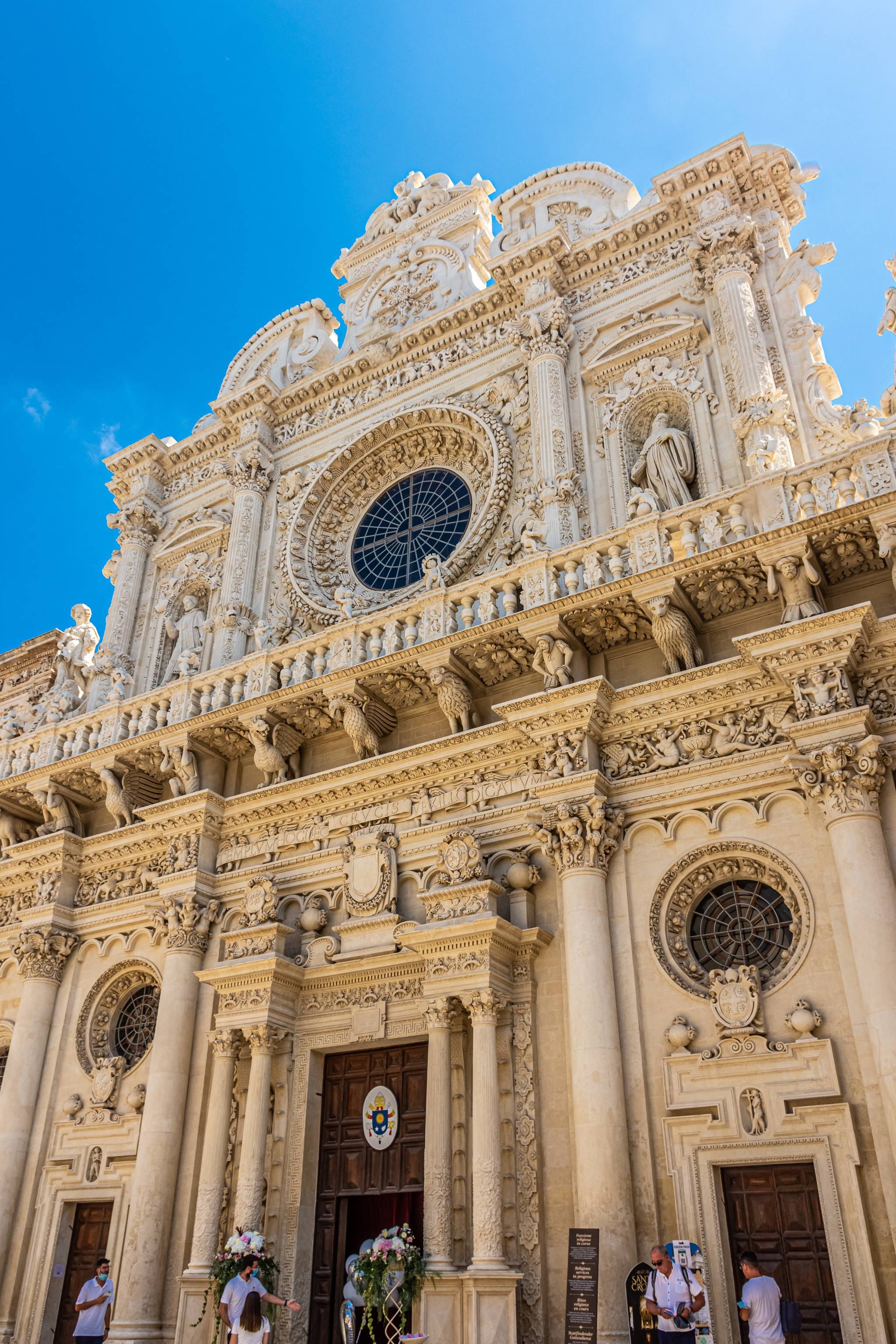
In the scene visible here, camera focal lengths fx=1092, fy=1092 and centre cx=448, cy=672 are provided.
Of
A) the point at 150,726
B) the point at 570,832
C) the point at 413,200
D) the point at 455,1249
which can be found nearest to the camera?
the point at 455,1249

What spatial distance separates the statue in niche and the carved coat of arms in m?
5.50

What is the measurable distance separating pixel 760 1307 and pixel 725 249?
40.8 ft

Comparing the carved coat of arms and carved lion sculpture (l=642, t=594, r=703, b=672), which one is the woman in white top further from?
carved lion sculpture (l=642, t=594, r=703, b=672)

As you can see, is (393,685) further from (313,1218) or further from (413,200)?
(413,200)

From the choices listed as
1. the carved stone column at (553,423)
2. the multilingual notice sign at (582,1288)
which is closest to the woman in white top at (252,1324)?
the multilingual notice sign at (582,1288)

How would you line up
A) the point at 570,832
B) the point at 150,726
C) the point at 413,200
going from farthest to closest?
1. the point at 413,200
2. the point at 150,726
3. the point at 570,832

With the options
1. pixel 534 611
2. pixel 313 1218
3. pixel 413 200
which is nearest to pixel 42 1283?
pixel 313 1218

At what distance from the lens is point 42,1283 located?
13039 millimetres

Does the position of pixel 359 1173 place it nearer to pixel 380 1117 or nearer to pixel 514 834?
pixel 380 1117

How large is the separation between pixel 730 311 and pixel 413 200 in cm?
838

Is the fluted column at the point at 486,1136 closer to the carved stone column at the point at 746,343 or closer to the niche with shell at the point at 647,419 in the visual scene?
the carved stone column at the point at 746,343

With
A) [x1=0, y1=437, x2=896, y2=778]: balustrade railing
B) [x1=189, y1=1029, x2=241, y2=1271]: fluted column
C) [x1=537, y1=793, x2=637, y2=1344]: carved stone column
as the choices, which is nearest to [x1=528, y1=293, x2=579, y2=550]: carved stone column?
[x1=0, y1=437, x2=896, y2=778]: balustrade railing

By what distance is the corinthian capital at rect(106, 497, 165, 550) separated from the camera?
65.0 feet

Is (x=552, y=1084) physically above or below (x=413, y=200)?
below
